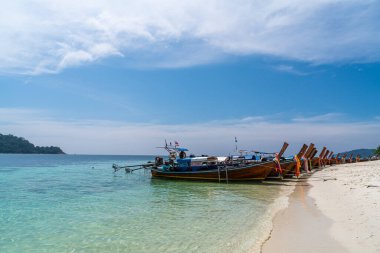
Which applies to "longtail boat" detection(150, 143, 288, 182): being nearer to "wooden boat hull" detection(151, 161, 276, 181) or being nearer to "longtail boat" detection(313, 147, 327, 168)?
"wooden boat hull" detection(151, 161, 276, 181)

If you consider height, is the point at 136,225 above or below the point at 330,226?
below

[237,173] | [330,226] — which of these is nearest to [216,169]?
[237,173]

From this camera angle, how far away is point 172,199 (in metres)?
19.9

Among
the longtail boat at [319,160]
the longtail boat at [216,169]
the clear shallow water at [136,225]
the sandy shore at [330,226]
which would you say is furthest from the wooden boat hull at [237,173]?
the longtail boat at [319,160]

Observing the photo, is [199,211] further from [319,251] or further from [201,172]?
[201,172]

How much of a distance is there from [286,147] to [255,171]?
3.52 m

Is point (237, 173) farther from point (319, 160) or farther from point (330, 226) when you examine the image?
point (319, 160)

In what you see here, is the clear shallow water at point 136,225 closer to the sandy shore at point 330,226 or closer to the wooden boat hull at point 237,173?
the sandy shore at point 330,226

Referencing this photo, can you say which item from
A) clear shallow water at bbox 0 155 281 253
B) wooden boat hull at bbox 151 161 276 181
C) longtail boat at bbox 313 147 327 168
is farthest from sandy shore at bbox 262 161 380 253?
longtail boat at bbox 313 147 327 168

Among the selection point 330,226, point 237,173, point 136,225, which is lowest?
point 136,225

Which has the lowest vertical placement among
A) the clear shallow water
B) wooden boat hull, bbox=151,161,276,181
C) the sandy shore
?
the clear shallow water

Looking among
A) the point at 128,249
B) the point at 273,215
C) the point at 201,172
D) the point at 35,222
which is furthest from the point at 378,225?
the point at 201,172

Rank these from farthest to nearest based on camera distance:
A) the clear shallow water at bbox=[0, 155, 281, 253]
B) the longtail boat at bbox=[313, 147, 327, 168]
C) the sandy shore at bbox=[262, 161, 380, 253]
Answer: the longtail boat at bbox=[313, 147, 327, 168] < the clear shallow water at bbox=[0, 155, 281, 253] < the sandy shore at bbox=[262, 161, 380, 253]

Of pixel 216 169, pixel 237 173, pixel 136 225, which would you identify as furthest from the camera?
pixel 216 169
